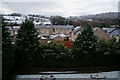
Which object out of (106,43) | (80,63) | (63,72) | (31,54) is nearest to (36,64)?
(31,54)

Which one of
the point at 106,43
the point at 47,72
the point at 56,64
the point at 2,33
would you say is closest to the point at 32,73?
the point at 47,72

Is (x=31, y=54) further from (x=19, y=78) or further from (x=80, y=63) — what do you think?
(x=80, y=63)

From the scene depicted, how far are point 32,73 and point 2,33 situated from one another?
2477mm

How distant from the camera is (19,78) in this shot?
333 inches

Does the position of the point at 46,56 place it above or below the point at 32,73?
above

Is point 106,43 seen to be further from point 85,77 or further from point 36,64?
point 36,64

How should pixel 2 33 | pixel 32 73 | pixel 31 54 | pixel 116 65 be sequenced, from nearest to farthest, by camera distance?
pixel 2 33 → pixel 32 73 → pixel 31 54 → pixel 116 65

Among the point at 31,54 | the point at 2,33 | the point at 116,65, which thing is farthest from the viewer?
the point at 116,65

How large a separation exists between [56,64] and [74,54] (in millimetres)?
1121

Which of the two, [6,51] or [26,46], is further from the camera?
[26,46]

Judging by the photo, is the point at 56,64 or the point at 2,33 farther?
the point at 56,64

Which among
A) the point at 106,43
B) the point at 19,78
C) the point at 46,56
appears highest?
the point at 106,43

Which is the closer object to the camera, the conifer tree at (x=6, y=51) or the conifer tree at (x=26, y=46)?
the conifer tree at (x=6, y=51)

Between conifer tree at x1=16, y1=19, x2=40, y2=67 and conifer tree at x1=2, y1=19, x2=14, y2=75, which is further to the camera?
conifer tree at x1=16, y1=19, x2=40, y2=67
